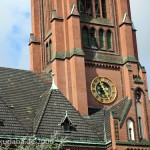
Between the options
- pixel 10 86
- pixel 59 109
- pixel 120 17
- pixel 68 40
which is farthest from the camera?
pixel 120 17

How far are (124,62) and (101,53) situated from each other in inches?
90.8

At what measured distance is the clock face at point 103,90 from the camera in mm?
47469

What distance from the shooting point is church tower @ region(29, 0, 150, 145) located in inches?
1802

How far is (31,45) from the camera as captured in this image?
174ft

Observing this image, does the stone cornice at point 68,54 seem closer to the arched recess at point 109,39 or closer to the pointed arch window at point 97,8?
the arched recess at point 109,39

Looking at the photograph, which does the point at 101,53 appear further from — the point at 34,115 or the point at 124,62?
the point at 34,115

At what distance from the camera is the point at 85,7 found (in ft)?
169

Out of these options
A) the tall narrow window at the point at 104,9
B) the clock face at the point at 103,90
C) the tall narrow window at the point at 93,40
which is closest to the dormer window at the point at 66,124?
the clock face at the point at 103,90

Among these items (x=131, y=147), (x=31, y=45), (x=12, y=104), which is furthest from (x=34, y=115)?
(x=31, y=45)

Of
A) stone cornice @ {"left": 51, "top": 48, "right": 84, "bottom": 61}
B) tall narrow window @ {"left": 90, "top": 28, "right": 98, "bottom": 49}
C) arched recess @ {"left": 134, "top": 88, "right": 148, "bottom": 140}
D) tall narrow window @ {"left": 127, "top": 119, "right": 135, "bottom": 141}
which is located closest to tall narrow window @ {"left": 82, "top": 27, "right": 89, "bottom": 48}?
tall narrow window @ {"left": 90, "top": 28, "right": 98, "bottom": 49}

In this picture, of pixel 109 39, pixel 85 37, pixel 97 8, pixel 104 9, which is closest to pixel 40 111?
pixel 85 37

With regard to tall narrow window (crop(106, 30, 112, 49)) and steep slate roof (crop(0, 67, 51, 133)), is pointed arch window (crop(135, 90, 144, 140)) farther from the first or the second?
steep slate roof (crop(0, 67, 51, 133))

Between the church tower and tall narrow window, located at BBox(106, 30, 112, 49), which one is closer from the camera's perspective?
the church tower

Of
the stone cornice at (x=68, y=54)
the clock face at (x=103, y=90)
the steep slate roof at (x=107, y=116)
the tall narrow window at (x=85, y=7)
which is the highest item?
the tall narrow window at (x=85, y=7)
